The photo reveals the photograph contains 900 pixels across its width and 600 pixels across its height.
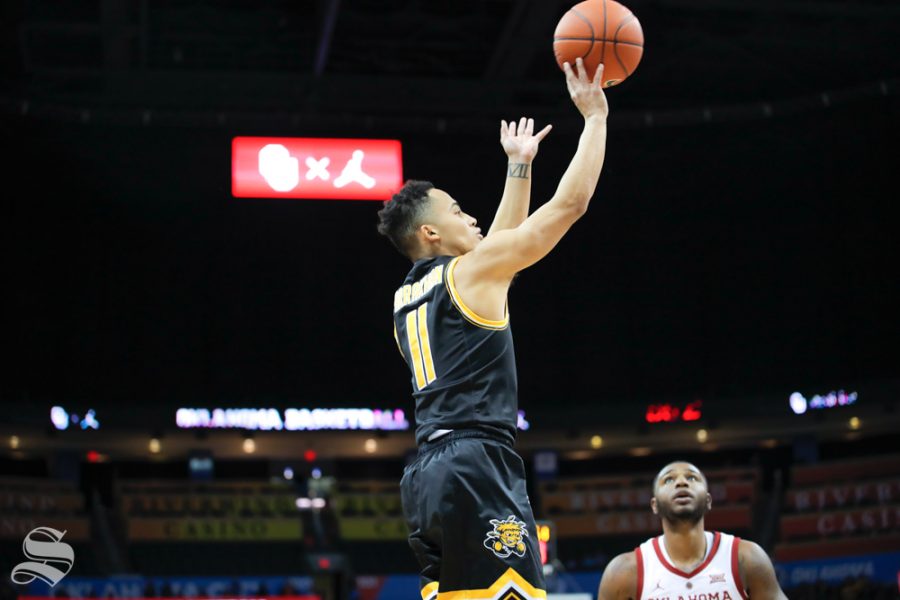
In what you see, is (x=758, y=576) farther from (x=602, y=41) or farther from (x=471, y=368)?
(x=602, y=41)

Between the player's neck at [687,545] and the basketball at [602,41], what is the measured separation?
7.62 feet

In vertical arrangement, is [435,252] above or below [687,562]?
above

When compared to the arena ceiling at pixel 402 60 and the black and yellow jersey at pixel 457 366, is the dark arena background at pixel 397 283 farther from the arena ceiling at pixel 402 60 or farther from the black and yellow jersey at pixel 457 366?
the black and yellow jersey at pixel 457 366

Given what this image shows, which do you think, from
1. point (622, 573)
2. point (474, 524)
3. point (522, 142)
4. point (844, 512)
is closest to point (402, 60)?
point (844, 512)

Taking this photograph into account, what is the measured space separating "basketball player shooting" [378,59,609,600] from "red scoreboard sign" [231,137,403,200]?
18.0 m

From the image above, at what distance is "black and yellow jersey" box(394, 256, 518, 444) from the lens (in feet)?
12.1

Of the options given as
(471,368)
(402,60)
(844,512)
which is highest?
(402,60)

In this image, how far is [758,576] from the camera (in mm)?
5406

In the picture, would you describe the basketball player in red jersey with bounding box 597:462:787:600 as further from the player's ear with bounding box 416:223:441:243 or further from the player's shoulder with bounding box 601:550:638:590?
the player's ear with bounding box 416:223:441:243

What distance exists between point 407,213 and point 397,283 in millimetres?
21359

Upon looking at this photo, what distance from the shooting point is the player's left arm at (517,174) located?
13.3 ft

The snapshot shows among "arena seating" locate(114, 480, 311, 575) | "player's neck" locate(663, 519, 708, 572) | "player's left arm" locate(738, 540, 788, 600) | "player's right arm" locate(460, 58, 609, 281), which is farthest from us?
"arena seating" locate(114, 480, 311, 575)

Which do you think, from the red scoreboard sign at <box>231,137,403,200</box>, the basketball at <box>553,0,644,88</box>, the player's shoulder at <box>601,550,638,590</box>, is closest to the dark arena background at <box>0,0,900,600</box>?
the red scoreboard sign at <box>231,137,403,200</box>

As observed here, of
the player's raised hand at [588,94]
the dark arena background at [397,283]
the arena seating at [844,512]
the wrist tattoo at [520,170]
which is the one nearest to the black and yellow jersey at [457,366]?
the wrist tattoo at [520,170]
